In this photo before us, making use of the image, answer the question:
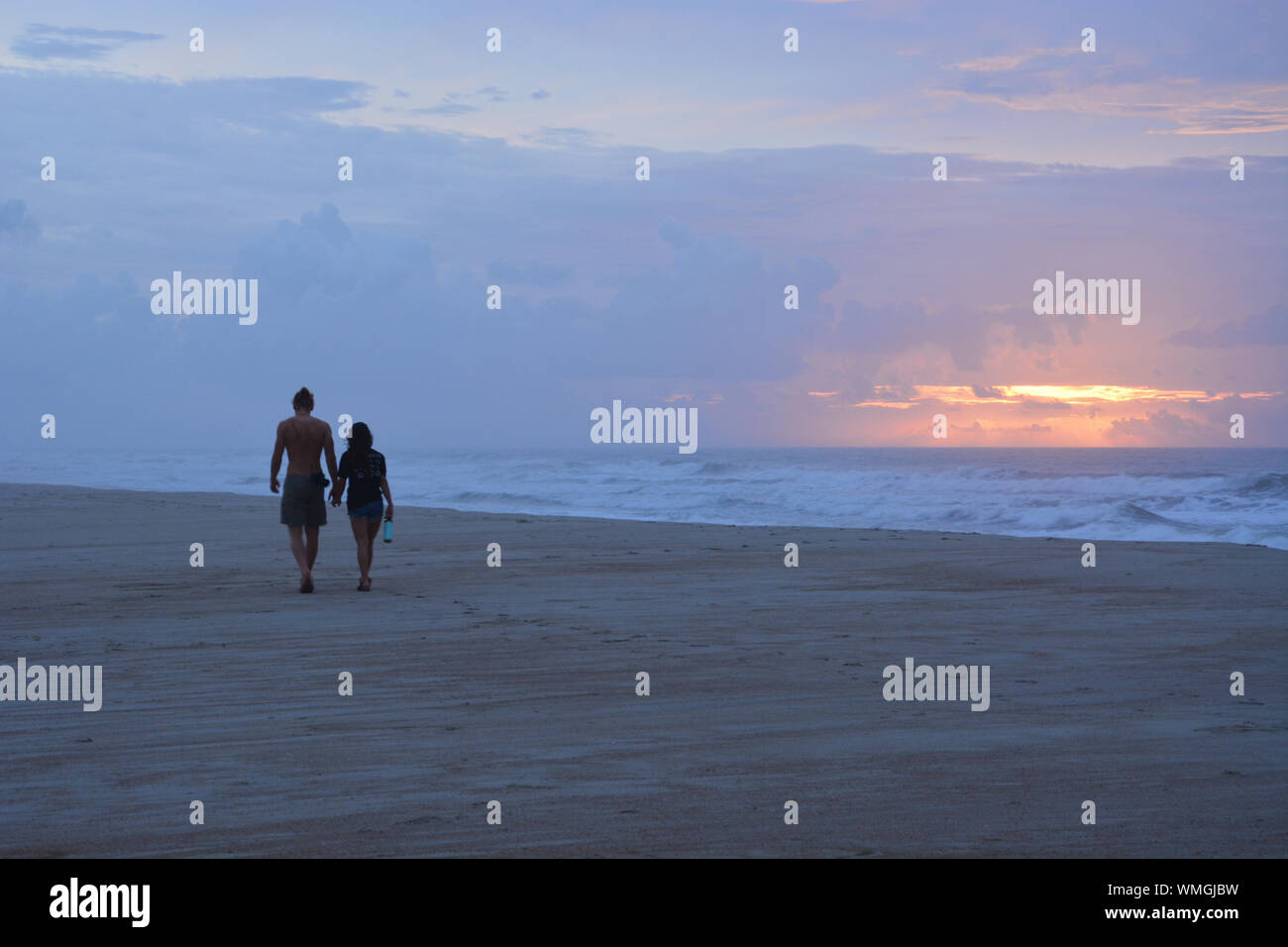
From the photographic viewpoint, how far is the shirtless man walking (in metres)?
10.7

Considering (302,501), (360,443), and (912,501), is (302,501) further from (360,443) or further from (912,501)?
(912,501)

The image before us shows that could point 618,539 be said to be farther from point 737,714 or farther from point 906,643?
point 737,714

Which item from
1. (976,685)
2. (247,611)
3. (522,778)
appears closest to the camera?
(522,778)

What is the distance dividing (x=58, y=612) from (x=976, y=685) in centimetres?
755

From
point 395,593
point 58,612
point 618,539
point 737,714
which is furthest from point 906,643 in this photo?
point 618,539

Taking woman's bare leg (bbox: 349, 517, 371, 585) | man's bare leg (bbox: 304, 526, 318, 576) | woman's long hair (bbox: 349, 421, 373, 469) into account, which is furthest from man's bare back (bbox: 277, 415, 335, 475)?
woman's bare leg (bbox: 349, 517, 371, 585)

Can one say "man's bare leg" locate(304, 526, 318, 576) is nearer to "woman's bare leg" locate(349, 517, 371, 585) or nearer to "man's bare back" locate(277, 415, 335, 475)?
"woman's bare leg" locate(349, 517, 371, 585)

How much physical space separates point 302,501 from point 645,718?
5631mm

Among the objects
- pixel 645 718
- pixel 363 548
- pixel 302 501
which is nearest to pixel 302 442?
pixel 302 501

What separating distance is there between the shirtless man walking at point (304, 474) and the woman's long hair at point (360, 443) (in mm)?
287

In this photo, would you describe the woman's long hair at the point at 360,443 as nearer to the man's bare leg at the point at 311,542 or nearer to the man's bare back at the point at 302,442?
the man's bare back at the point at 302,442

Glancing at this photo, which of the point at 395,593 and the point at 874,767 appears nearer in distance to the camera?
the point at 874,767

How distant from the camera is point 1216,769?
5.11m

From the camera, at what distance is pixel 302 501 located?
10.6 meters
